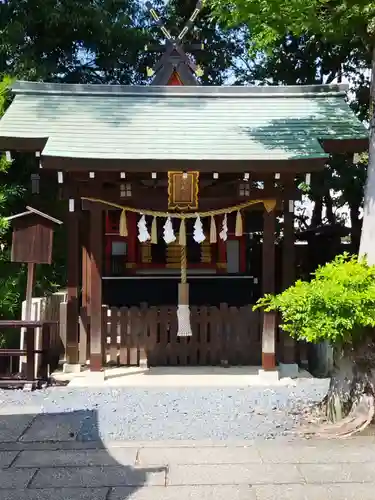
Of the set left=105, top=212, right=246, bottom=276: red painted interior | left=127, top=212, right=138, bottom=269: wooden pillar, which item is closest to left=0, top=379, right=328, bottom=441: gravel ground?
left=105, top=212, right=246, bottom=276: red painted interior

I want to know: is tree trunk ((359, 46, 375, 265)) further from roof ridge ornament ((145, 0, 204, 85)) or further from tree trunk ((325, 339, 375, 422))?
roof ridge ornament ((145, 0, 204, 85))

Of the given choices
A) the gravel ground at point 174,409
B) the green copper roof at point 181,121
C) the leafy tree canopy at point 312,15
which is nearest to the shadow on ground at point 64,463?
the gravel ground at point 174,409

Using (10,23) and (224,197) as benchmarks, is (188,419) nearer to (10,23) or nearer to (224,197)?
(224,197)

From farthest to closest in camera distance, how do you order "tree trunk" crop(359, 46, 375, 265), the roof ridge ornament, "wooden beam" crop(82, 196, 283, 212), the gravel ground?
the roof ridge ornament < "wooden beam" crop(82, 196, 283, 212) < "tree trunk" crop(359, 46, 375, 265) < the gravel ground

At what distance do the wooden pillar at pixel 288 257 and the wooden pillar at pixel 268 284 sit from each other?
288 millimetres

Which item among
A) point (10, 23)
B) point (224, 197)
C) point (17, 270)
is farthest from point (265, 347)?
point (10, 23)

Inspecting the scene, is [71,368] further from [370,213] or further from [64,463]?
[370,213]

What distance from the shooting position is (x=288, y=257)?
858cm

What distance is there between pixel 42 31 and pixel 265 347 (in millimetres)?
11839

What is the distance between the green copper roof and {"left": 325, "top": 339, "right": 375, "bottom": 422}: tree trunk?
10.5ft

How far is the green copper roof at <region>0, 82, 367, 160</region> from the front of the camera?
26.2 feet

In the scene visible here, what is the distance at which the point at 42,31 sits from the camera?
15.0 meters

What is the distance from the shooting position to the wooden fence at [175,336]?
850 cm

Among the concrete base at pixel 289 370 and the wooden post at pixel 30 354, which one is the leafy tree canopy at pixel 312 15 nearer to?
the concrete base at pixel 289 370
